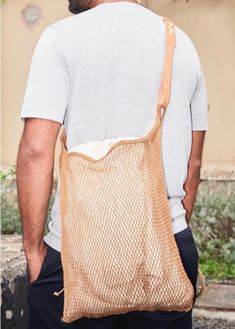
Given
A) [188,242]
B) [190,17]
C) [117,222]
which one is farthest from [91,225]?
[190,17]

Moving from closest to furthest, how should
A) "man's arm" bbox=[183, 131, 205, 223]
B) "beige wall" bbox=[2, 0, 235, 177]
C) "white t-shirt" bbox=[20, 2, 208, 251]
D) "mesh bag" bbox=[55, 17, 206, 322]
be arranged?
"mesh bag" bbox=[55, 17, 206, 322] < "white t-shirt" bbox=[20, 2, 208, 251] < "man's arm" bbox=[183, 131, 205, 223] < "beige wall" bbox=[2, 0, 235, 177]

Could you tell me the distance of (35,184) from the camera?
6.50 feet

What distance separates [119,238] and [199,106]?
0.64 meters

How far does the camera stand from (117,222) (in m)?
1.75

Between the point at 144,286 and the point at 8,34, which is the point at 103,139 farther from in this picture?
the point at 8,34

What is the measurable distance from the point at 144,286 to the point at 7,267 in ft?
4.83

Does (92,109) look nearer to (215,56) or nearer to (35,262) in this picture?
(35,262)

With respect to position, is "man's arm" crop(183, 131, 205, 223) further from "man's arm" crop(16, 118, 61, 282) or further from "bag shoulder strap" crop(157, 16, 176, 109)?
"man's arm" crop(16, 118, 61, 282)

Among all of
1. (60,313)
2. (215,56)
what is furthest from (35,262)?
(215,56)

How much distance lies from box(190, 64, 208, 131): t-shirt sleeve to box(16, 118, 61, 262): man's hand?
48 cm

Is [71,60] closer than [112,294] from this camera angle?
No

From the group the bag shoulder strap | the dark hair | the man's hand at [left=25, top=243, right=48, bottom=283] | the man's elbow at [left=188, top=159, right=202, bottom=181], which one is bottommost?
the man's hand at [left=25, top=243, right=48, bottom=283]

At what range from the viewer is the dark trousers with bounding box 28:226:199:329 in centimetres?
193

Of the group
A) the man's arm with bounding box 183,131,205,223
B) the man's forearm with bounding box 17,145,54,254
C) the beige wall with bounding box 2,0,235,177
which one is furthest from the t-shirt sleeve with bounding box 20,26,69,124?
the beige wall with bounding box 2,0,235,177
